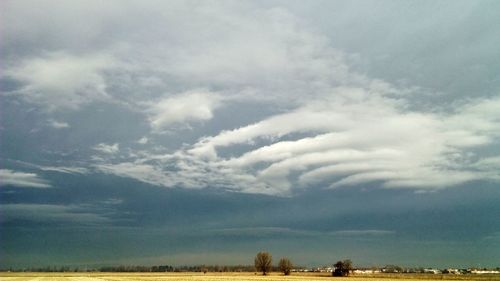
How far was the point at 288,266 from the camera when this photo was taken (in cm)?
19188

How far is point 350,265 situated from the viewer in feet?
537

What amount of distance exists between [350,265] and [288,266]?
3660 cm

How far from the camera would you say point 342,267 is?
164500 millimetres

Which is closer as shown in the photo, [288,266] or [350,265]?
[350,265]

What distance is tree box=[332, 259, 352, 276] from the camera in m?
164

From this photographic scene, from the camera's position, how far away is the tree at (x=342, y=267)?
164m
